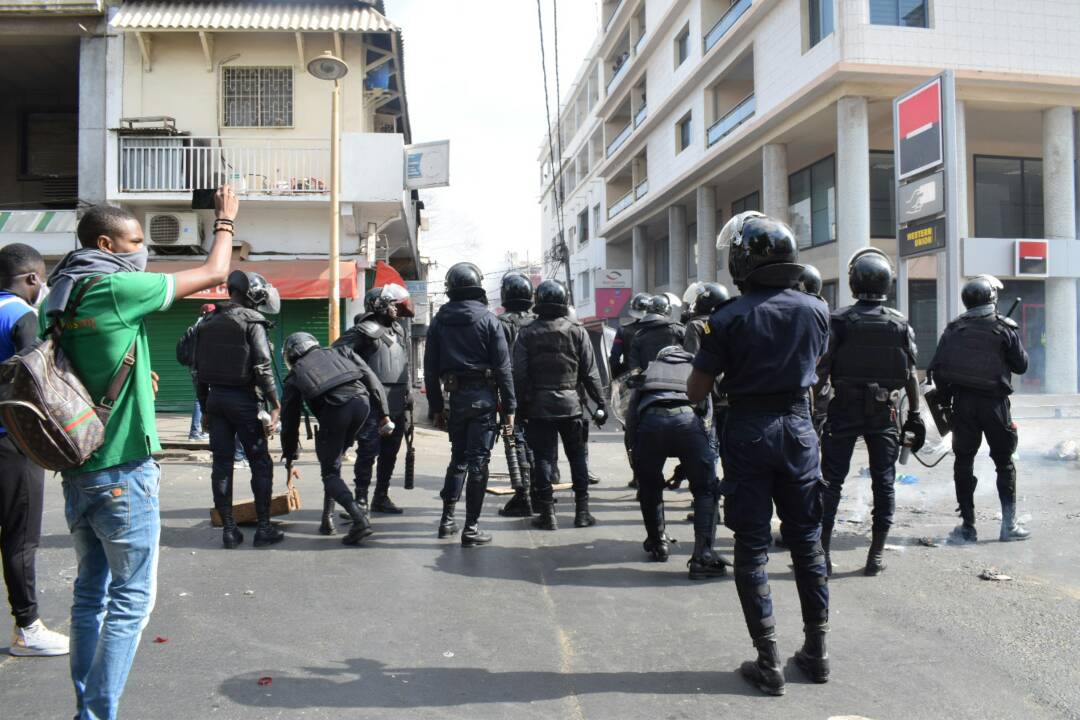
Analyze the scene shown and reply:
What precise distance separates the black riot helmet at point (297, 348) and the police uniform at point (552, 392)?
62.5 inches

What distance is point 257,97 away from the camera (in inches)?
603

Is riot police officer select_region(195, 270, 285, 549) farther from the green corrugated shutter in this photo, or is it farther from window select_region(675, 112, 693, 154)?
window select_region(675, 112, 693, 154)

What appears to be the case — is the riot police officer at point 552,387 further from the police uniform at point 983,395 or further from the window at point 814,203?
the window at point 814,203

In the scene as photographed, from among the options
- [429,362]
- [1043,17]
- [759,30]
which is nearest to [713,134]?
[759,30]

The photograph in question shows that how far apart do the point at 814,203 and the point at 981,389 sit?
50.7ft

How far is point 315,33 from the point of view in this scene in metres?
14.7

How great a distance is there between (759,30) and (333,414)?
17440mm

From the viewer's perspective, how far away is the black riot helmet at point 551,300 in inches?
237

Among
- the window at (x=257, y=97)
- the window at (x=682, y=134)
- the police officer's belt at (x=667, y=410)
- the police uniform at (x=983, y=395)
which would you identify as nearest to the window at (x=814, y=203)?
the window at (x=682, y=134)

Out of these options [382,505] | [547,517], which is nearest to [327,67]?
[382,505]

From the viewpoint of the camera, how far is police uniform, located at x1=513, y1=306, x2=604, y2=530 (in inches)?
231

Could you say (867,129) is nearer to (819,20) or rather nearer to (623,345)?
(819,20)

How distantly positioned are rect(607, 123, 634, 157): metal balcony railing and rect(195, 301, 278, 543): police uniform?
88.8 feet

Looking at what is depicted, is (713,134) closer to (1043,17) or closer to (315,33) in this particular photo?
(1043,17)
